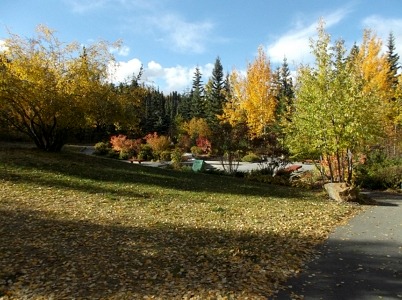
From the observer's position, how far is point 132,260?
523 centimetres

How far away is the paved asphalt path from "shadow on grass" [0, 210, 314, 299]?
0.41 metres

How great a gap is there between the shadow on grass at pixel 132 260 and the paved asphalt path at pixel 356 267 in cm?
41

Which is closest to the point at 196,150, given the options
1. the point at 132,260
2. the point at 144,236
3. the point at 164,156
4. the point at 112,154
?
the point at 164,156

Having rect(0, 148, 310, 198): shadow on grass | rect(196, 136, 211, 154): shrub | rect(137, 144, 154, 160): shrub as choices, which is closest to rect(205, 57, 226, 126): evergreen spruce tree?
rect(196, 136, 211, 154): shrub

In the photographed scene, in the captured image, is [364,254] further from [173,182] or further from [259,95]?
[259,95]

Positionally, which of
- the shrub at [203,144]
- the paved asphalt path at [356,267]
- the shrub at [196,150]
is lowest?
the paved asphalt path at [356,267]

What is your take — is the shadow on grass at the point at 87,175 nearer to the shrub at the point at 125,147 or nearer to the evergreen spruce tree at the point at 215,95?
the shrub at the point at 125,147

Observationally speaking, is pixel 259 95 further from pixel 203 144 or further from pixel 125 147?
pixel 125 147

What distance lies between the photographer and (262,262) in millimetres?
5328

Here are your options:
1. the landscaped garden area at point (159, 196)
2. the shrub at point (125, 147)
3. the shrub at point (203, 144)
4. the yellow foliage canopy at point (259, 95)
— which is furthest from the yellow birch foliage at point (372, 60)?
the shrub at point (125, 147)

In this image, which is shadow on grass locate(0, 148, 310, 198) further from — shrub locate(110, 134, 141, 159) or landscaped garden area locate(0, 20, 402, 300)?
shrub locate(110, 134, 141, 159)

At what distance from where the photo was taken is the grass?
4.37 metres

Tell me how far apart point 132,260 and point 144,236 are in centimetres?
126

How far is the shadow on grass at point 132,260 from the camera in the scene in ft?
13.9
